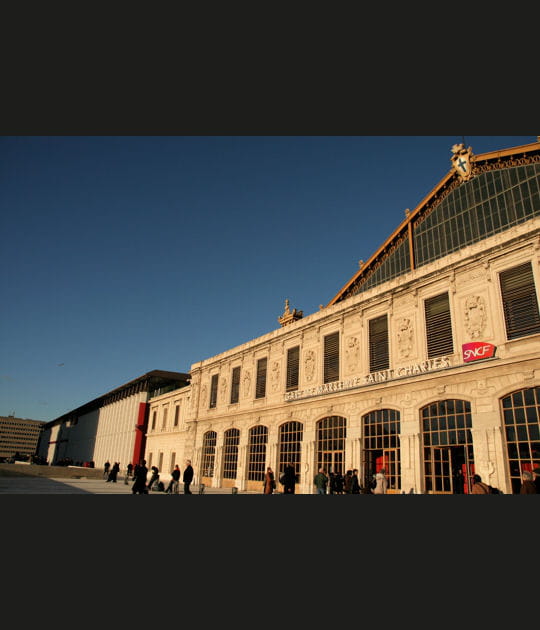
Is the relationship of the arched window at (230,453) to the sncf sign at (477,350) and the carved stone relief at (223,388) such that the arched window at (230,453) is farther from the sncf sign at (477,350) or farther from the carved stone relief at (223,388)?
the sncf sign at (477,350)

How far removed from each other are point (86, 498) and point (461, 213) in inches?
1129

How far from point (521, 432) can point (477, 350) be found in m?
3.41

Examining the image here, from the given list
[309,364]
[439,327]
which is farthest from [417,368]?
[309,364]

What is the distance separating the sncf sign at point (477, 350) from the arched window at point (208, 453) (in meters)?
22.2

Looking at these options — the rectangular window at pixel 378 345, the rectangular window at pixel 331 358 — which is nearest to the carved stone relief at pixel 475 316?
the rectangular window at pixel 378 345

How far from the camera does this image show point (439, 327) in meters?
20.2

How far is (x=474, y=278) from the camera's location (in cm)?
1933

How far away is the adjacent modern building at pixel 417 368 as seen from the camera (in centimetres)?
1723

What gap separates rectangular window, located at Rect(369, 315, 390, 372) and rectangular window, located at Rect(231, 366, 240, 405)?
13413mm

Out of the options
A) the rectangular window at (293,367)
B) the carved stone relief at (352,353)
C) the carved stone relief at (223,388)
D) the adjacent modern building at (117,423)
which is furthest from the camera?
the adjacent modern building at (117,423)

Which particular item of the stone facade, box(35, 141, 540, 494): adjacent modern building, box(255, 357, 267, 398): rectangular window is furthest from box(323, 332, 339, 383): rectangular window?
box(255, 357, 267, 398): rectangular window

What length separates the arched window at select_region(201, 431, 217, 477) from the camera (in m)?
35.1

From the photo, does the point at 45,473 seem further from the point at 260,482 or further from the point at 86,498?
the point at 86,498

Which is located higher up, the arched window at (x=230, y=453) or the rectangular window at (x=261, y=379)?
the rectangular window at (x=261, y=379)
